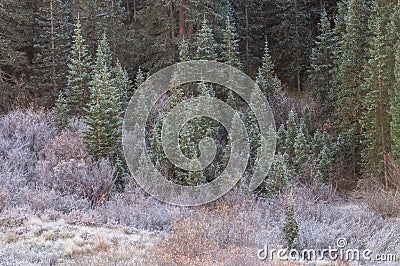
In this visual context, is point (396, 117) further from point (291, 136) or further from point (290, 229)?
point (290, 229)

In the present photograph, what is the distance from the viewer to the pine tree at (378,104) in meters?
17.1

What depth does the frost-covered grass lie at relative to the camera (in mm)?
7742

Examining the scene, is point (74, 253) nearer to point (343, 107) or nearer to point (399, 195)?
point (399, 195)

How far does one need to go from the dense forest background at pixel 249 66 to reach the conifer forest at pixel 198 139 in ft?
0.26

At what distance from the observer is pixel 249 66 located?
86.8 feet

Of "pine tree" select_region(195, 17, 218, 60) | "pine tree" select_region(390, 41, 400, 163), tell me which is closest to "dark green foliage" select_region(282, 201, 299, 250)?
"pine tree" select_region(390, 41, 400, 163)

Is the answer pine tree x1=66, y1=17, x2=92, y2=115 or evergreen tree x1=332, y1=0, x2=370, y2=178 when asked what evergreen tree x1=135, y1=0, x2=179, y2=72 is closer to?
pine tree x1=66, y1=17, x2=92, y2=115

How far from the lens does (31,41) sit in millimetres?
23484

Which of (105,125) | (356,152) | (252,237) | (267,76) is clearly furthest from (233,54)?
(252,237)

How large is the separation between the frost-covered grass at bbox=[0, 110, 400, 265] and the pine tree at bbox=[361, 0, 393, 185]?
2178 millimetres

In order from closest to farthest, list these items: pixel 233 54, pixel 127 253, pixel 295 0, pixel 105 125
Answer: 1. pixel 127 253
2. pixel 105 125
3. pixel 233 54
4. pixel 295 0

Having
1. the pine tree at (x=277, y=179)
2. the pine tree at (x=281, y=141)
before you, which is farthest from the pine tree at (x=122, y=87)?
the pine tree at (x=277, y=179)

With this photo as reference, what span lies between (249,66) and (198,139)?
1132 centimetres

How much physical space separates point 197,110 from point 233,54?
5.30 metres
